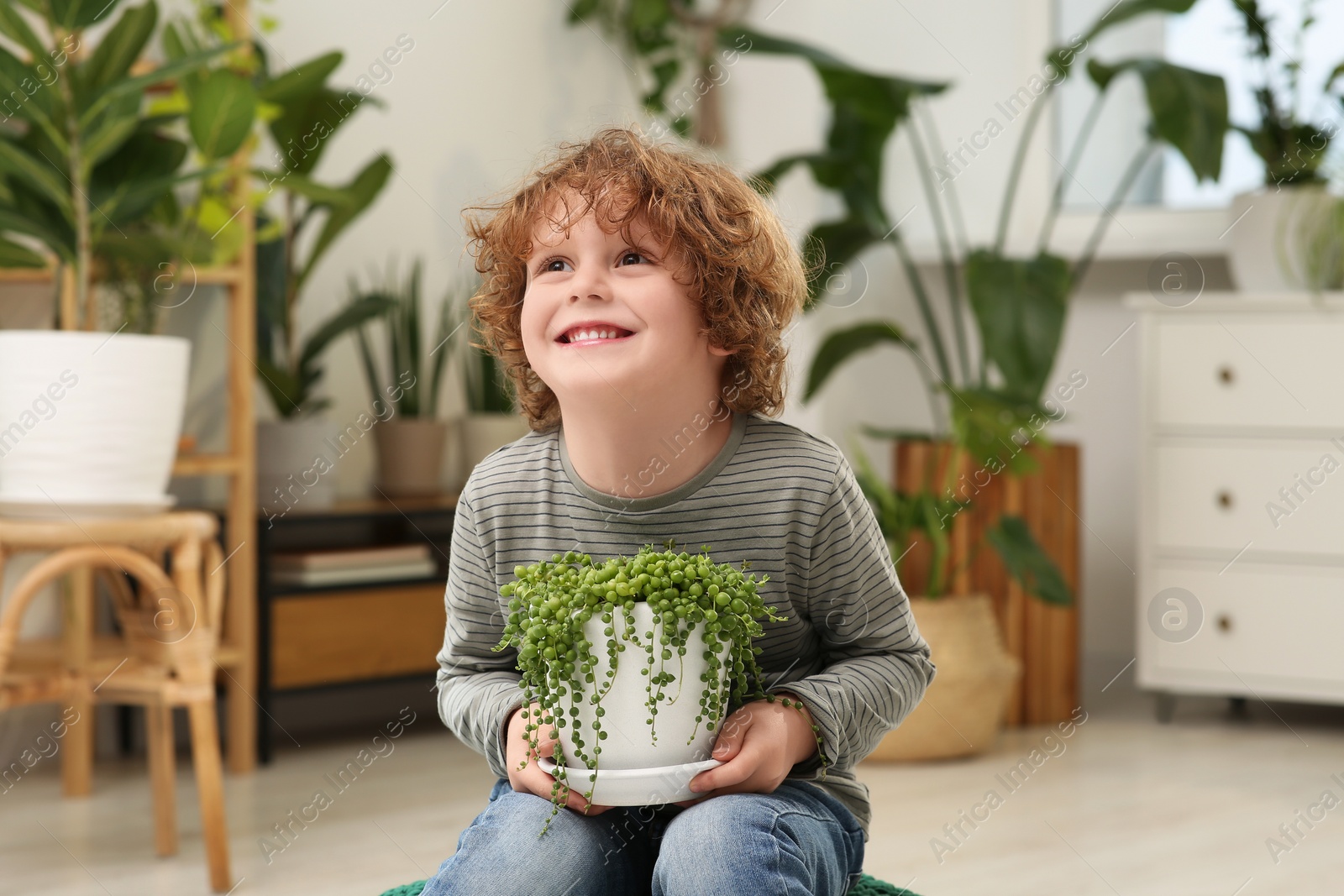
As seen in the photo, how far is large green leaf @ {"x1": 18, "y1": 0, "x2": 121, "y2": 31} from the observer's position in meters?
2.07

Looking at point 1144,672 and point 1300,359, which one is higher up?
point 1300,359

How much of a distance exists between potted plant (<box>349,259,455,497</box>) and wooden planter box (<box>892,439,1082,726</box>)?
1076 millimetres

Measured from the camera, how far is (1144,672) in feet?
10.3

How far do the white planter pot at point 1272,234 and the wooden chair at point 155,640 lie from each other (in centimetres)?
227

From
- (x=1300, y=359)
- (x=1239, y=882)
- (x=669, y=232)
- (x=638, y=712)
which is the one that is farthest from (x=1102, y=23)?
(x=638, y=712)

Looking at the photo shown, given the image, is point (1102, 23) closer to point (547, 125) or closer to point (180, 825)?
point (547, 125)

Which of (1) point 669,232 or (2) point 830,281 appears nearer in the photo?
(1) point 669,232

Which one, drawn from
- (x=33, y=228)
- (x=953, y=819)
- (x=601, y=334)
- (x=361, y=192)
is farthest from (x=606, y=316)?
(x=361, y=192)

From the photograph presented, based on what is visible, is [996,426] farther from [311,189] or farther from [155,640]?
[155,640]

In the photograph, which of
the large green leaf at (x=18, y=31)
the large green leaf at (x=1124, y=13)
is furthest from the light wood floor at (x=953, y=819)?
the large green leaf at (x=1124, y=13)

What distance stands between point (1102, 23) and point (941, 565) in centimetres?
117

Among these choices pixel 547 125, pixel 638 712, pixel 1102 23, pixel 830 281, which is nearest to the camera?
pixel 638 712

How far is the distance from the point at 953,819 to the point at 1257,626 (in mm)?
990

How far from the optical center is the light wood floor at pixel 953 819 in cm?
209
